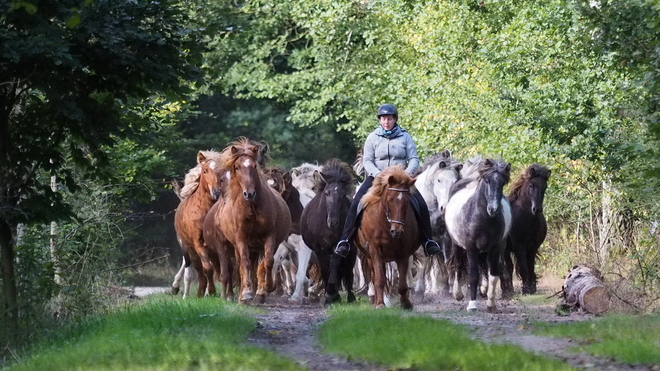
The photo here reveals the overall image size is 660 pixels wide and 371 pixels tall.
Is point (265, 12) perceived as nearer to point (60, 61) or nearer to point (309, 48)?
point (309, 48)

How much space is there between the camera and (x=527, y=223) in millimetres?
20938

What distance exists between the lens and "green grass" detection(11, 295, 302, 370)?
9.88 metres

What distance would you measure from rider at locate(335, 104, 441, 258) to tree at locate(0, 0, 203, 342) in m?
3.06

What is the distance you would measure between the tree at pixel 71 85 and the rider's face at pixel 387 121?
9.82 ft

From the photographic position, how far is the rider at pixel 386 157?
629 inches

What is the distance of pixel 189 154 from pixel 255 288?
88.9 feet

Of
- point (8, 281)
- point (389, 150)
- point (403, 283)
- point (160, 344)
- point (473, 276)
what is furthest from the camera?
point (473, 276)

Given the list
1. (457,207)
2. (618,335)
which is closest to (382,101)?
(457,207)

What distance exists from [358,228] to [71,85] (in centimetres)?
454

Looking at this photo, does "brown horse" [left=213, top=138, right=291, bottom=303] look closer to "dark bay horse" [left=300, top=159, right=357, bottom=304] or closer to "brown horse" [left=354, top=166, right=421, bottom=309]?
"dark bay horse" [left=300, top=159, right=357, bottom=304]

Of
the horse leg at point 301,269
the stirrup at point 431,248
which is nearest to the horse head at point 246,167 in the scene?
the stirrup at point 431,248

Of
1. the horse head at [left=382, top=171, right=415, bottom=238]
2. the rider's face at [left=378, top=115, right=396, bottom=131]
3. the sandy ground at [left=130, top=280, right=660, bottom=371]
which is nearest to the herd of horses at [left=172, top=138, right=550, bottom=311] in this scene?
the horse head at [left=382, top=171, right=415, bottom=238]

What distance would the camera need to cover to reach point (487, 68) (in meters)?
27.1

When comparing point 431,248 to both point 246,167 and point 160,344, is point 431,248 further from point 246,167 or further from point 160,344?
point 160,344
